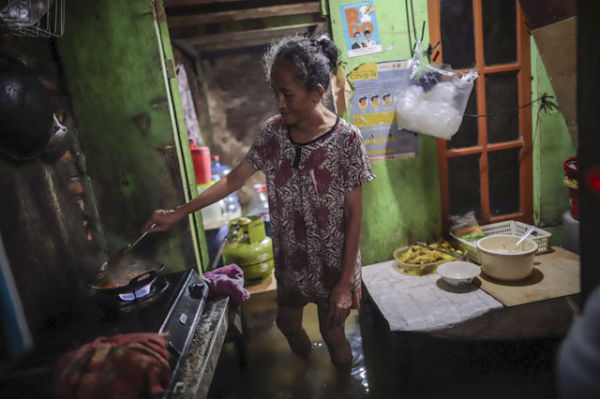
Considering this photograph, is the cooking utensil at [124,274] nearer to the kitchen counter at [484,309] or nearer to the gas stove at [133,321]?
the gas stove at [133,321]

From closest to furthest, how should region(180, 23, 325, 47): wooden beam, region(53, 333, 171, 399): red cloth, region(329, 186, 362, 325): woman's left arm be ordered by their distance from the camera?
region(53, 333, 171, 399): red cloth < region(329, 186, 362, 325): woman's left arm < region(180, 23, 325, 47): wooden beam

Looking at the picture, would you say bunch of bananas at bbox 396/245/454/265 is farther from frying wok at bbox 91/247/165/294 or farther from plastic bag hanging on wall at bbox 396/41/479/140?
frying wok at bbox 91/247/165/294

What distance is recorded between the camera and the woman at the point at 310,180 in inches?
69.4

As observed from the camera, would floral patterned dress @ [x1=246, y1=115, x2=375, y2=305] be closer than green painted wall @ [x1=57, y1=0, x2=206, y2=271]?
Yes

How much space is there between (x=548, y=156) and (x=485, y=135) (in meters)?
0.66

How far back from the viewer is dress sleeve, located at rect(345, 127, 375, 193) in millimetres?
1843

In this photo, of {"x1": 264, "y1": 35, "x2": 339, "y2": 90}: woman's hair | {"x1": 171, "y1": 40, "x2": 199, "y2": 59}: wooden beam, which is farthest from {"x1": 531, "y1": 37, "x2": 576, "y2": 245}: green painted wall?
{"x1": 171, "y1": 40, "x2": 199, "y2": 59}: wooden beam

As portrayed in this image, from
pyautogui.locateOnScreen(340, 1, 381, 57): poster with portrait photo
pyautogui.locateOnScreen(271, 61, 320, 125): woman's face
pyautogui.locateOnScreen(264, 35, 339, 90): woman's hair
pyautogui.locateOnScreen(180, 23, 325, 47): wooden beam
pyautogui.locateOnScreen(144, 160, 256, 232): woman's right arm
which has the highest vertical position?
pyautogui.locateOnScreen(180, 23, 325, 47): wooden beam

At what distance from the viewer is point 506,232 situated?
124 inches

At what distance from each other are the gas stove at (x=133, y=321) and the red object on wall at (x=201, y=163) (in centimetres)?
220

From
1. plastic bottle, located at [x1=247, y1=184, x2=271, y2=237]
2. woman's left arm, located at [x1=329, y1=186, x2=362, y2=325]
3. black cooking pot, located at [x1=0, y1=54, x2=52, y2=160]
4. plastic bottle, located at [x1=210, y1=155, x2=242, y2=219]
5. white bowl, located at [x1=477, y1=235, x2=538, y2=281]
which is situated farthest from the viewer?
plastic bottle, located at [x1=247, y1=184, x2=271, y2=237]

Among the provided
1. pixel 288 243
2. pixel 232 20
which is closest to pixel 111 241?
pixel 288 243

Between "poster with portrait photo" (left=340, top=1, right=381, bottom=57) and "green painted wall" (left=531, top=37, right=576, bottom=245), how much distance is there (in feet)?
4.99

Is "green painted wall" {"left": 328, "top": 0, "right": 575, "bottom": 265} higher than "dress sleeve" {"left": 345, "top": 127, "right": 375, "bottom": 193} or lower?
lower
